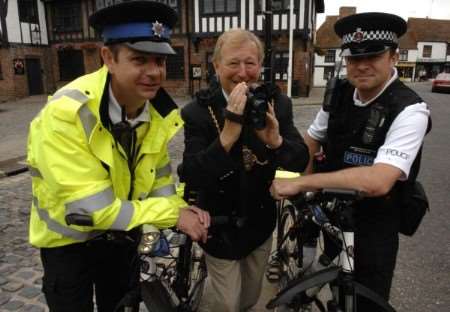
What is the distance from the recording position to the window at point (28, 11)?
21031 millimetres

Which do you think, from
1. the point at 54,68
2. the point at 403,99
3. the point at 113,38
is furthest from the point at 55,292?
the point at 54,68

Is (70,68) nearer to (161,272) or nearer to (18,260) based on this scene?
(18,260)

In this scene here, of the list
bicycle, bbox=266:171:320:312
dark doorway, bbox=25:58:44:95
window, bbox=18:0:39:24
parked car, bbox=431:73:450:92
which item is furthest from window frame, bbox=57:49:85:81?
parked car, bbox=431:73:450:92

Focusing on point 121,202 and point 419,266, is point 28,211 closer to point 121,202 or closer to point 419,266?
point 121,202

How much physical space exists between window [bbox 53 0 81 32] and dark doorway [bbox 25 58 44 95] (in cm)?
→ 246

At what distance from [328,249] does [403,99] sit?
1.15m

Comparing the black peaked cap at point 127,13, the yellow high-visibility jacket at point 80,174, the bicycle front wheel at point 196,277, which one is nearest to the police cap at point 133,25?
the black peaked cap at point 127,13

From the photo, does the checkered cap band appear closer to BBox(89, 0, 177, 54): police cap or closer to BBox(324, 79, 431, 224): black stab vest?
BBox(324, 79, 431, 224): black stab vest

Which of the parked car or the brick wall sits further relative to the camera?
the parked car

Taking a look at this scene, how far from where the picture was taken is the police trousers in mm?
1917

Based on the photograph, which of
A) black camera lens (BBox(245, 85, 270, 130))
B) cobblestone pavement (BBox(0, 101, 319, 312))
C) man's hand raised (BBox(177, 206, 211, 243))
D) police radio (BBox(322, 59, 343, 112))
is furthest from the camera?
cobblestone pavement (BBox(0, 101, 319, 312))

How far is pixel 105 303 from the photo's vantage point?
7.79 feet

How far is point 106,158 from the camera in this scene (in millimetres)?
1683

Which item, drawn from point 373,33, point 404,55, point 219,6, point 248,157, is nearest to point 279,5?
point 219,6
